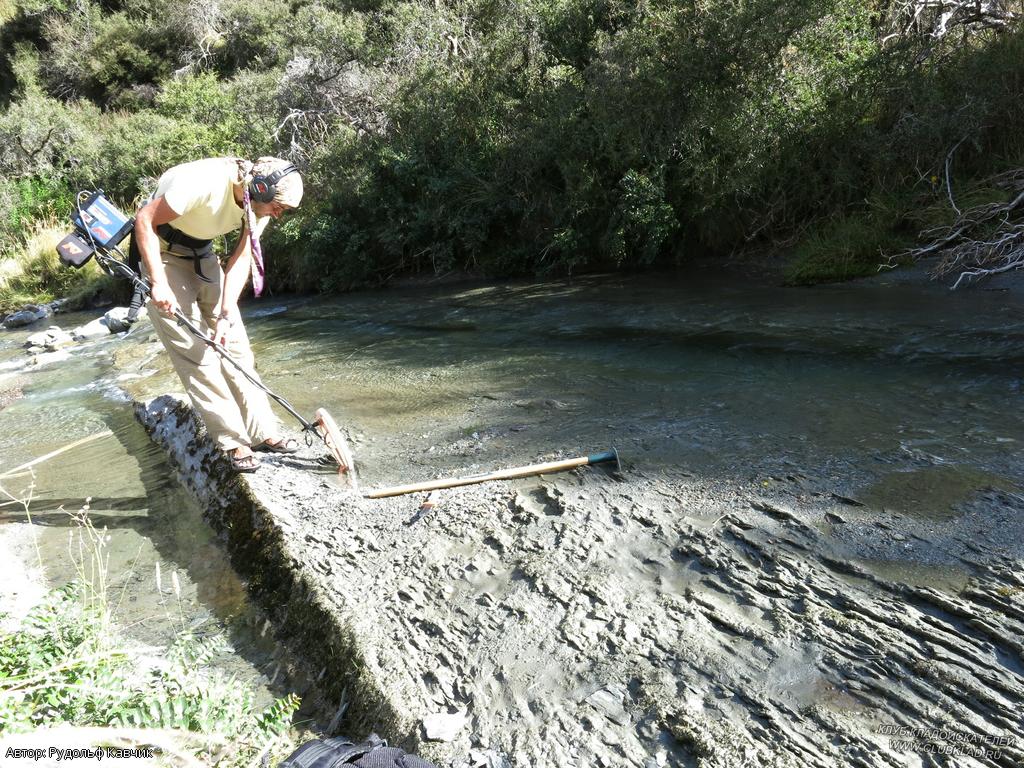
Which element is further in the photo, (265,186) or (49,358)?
(49,358)

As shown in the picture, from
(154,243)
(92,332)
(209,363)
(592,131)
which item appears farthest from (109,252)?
(92,332)

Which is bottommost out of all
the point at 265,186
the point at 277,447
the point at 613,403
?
the point at 613,403

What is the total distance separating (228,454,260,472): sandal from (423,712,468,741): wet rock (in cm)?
227

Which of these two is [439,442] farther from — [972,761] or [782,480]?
[972,761]

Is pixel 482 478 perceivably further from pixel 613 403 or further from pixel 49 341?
pixel 49 341

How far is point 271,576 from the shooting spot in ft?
11.1

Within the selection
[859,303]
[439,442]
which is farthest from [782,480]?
[859,303]

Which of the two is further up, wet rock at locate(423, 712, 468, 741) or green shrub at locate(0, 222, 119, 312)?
green shrub at locate(0, 222, 119, 312)

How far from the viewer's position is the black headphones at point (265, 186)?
390cm

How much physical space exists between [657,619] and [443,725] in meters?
0.85

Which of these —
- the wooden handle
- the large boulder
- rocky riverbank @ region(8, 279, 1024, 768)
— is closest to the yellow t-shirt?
rocky riverbank @ region(8, 279, 1024, 768)

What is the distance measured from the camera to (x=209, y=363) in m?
4.34

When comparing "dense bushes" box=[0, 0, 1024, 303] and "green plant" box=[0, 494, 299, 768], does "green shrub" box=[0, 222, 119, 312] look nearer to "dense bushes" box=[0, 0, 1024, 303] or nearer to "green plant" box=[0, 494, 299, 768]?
"dense bushes" box=[0, 0, 1024, 303]

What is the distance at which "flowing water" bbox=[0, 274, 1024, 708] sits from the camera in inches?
144
